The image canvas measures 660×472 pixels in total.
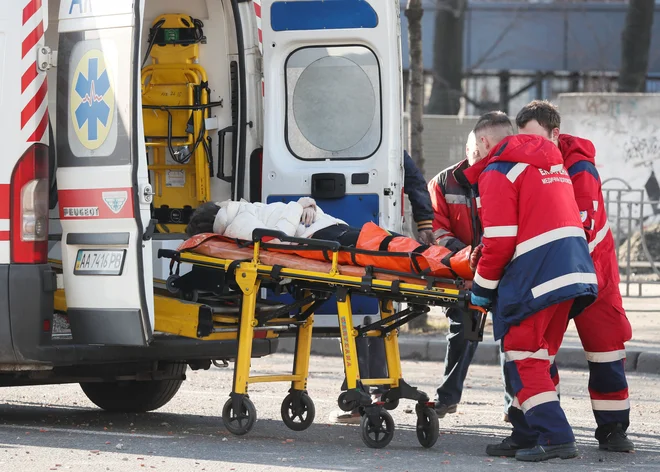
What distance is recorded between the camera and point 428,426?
261 inches

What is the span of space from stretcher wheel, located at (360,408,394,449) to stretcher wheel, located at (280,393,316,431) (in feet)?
1.66

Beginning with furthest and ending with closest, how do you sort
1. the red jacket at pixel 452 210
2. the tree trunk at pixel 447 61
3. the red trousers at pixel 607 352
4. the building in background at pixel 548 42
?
the building in background at pixel 548 42 < the tree trunk at pixel 447 61 < the red jacket at pixel 452 210 < the red trousers at pixel 607 352

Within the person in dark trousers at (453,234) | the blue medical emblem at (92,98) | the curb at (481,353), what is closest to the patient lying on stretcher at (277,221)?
the person in dark trousers at (453,234)

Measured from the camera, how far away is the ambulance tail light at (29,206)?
6543mm

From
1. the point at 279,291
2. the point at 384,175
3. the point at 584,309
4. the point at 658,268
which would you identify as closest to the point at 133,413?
the point at 279,291

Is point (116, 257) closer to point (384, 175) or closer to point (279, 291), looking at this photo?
point (279, 291)

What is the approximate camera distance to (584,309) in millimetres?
6582

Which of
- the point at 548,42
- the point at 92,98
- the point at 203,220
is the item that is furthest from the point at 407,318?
the point at 548,42

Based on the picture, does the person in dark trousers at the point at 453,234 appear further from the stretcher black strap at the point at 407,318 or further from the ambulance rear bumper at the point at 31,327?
the ambulance rear bumper at the point at 31,327

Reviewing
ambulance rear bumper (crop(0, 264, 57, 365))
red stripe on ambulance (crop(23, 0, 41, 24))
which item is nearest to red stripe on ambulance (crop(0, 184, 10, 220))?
ambulance rear bumper (crop(0, 264, 57, 365))

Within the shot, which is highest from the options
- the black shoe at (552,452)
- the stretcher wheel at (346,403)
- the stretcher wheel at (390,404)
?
the stretcher wheel at (346,403)

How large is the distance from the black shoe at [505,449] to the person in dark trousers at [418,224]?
1422mm

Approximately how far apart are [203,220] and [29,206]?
106 cm

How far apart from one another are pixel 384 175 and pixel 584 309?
5.47 ft
